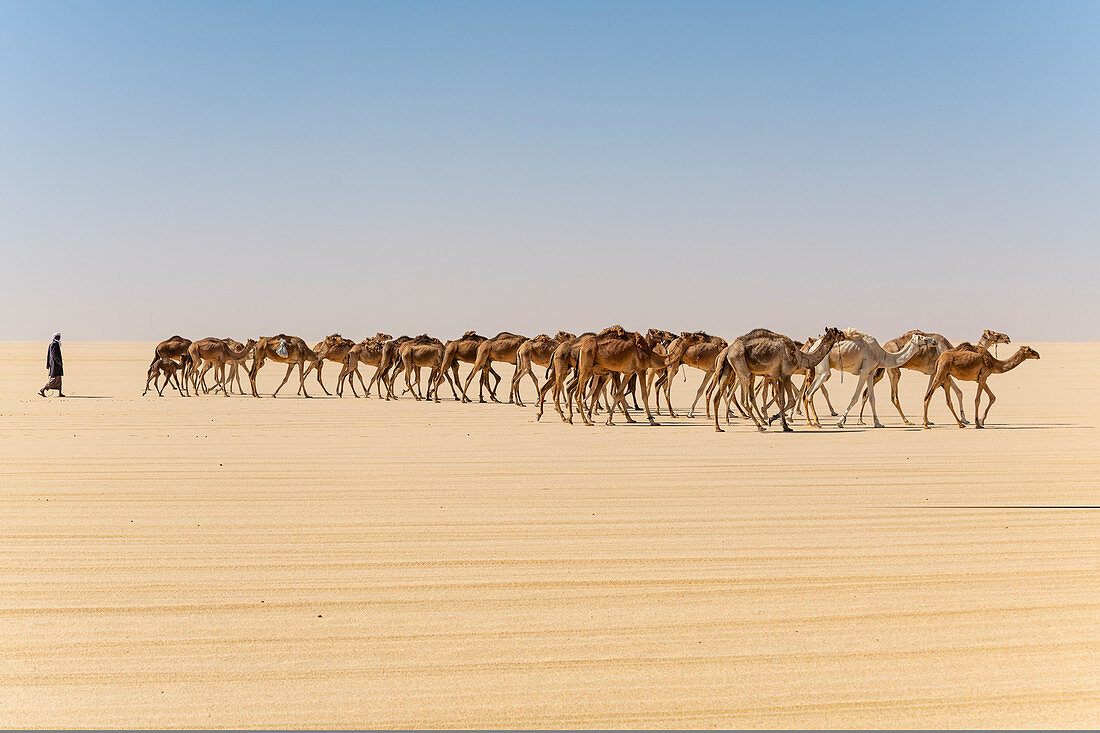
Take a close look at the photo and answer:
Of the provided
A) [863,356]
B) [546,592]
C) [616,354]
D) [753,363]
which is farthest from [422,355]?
[546,592]

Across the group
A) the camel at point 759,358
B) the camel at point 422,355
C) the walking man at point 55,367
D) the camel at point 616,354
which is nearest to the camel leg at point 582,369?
the camel at point 616,354

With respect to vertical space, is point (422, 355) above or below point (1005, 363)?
above

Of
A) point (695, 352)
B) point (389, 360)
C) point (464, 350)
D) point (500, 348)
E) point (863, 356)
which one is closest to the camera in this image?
point (863, 356)

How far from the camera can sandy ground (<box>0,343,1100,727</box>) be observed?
13.1ft

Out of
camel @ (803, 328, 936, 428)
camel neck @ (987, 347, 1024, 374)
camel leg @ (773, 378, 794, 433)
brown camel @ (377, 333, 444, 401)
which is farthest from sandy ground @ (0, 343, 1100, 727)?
brown camel @ (377, 333, 444, 401)

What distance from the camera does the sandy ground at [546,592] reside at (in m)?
4.01

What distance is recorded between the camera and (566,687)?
13.6 ft

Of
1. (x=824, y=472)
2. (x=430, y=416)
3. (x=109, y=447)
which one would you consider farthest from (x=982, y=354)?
(x=109, y=447)

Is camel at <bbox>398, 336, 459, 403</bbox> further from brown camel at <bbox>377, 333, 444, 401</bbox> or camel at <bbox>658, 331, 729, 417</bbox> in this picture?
camel at <bbox>658, 331, 729, 417</bbox>

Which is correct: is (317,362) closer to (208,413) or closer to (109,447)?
(208,413)

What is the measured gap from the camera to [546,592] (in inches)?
221

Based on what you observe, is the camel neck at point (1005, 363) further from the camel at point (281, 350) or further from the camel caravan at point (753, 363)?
the camel at point (281, 350)

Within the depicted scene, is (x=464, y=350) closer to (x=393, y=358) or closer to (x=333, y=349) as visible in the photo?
(x=393, y=358)

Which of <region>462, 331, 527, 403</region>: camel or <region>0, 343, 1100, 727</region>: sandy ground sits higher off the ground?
<region>462, 331, 527, 403</region>: camel
